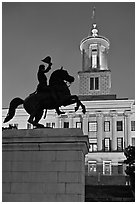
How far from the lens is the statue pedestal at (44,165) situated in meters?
11.3

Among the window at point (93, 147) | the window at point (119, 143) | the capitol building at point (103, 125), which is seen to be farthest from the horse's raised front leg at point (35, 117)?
the window at point (119, 143)

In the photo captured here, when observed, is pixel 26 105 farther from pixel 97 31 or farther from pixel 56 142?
pixel 97 31

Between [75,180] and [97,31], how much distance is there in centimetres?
5003

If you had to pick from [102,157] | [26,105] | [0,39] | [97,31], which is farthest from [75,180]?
[97,31]

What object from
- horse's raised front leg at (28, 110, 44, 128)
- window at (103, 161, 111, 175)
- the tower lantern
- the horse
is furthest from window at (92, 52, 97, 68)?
horse's raised front leg at (28, 110, 44, 128)

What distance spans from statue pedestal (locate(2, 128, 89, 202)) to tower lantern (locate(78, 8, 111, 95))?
45.5m

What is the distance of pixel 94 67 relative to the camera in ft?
190

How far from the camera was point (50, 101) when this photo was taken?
12.3 metres

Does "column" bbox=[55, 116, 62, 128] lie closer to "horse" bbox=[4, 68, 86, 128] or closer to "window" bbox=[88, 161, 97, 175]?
"window" bbox=[88, 161, 97, 175]

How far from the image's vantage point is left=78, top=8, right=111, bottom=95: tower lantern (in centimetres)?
5703

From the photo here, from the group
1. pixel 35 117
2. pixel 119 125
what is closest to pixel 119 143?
pixel 119 125

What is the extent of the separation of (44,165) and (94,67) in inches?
1860

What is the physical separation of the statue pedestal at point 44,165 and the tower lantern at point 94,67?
45.5 m

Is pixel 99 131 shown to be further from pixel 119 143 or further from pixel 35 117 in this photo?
pixel 35 117
